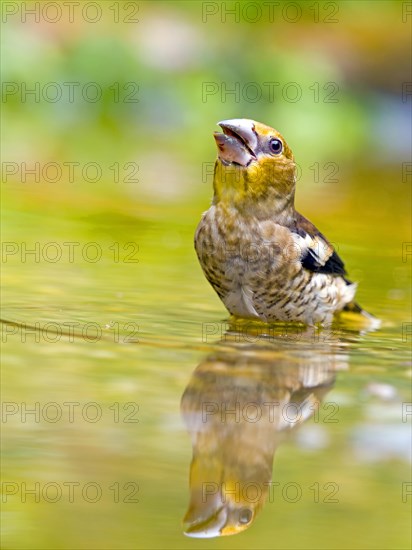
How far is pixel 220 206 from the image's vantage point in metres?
5.81

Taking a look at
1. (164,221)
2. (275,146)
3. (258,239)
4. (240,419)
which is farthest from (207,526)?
(164,221)

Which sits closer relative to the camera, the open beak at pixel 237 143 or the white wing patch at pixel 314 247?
the open beak at pixel 237 143

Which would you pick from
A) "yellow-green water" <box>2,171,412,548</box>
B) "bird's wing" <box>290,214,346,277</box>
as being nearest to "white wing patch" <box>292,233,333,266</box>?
"bird's wing" <box>290,214,346,277</box>

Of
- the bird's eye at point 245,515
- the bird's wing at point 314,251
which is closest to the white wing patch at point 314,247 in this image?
the bird's wing at point 314,251

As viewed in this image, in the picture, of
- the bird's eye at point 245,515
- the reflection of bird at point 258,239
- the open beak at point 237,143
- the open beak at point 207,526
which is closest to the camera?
the open beak at point 207,526

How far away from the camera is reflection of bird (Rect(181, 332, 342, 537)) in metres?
3.17

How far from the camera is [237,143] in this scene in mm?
5672

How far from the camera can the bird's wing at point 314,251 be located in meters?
5.88

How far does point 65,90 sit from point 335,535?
1390 centimetres

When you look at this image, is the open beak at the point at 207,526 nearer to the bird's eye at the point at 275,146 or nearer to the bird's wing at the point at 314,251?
the bird's wing at the point at 314,251

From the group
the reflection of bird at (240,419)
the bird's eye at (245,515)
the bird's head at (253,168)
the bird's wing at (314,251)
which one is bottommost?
the bird's eye at (245,515)

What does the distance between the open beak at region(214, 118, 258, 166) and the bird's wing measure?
0.45 metres

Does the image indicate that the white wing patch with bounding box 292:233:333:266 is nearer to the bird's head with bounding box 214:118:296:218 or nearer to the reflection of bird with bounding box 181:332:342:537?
the bird's head with bounding box 214:118:296:218

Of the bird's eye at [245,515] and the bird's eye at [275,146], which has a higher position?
the bird's eye at [275,146]
